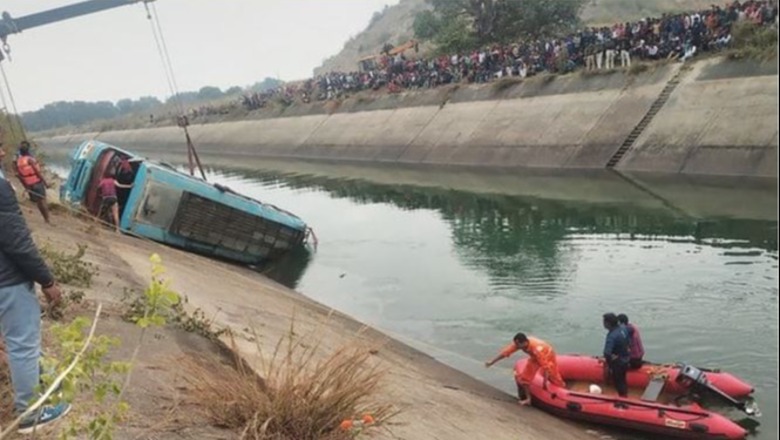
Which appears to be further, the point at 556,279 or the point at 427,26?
the point at 427,26

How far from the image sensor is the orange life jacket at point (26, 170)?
13.9 m

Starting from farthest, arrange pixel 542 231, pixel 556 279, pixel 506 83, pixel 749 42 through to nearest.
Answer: pixel 506 83
pixel 749 42
pixel 542 231
pixel 556 279

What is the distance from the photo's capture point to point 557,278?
15.4m

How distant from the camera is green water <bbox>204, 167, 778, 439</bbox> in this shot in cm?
1157

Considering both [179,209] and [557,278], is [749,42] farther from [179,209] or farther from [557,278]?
[179,209]

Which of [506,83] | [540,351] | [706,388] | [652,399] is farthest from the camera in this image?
[506,83]

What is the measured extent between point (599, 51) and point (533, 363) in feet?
83.7

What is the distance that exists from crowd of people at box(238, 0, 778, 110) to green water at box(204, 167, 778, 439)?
7.85 meters

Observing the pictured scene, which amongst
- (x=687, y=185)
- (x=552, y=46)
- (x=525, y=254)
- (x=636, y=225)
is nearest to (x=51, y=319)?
(x=525, y=254)

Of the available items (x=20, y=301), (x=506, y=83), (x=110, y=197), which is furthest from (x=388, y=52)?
(x=20, y=301)

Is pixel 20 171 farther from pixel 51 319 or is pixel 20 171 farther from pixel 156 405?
pixel 156 405

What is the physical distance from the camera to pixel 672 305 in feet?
42.8

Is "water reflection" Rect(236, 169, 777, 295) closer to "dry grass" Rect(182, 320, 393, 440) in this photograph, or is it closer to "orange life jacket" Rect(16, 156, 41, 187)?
"orange life jacket" Rect(16, 156, 41, 187)

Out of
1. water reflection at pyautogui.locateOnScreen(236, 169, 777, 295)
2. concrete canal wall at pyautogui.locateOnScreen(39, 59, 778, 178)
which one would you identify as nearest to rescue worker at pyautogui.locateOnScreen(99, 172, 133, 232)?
water reflection at pyautogui.locateOnScreen(236, 169, 777, 295)
